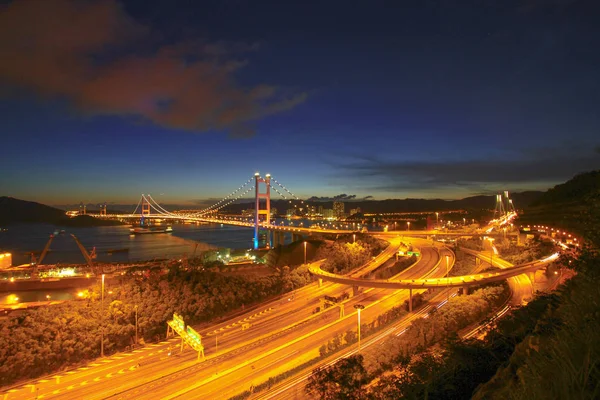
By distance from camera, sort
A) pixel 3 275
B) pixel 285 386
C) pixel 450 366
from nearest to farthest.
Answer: pixel 450 366, pixel 285 386, pixel 3 275

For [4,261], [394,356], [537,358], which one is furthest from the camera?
[4,261]

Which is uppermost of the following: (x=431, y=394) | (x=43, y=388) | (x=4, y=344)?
(x=431, y=394)

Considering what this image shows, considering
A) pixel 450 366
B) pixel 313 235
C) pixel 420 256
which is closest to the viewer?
pixel 450 366

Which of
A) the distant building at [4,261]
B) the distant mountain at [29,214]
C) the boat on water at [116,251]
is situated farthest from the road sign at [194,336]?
the distant mountain at [29,214]

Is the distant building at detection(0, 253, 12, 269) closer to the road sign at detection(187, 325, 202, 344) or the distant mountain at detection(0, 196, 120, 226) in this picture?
the road sign at detection(187, 325, 202, 344)

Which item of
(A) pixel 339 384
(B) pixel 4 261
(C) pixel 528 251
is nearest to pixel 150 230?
(B) pixel 4 261

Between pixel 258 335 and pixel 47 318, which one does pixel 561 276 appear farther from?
pixel 47 318

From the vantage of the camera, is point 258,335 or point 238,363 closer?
point 238,363

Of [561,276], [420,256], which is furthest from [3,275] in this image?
[561,276]

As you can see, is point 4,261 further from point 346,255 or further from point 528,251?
point 528,251

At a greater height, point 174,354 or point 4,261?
point 4,261
